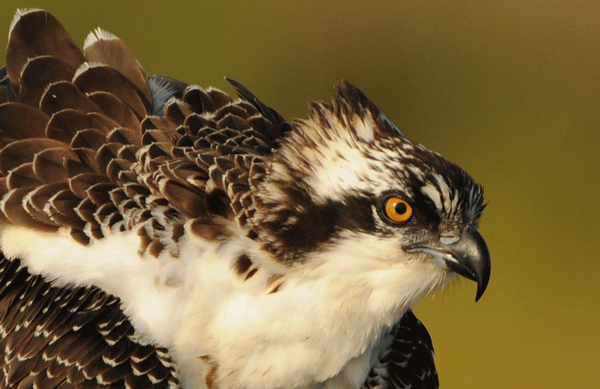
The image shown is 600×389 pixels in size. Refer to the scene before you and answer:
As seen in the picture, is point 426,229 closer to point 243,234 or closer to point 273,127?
point 243,234

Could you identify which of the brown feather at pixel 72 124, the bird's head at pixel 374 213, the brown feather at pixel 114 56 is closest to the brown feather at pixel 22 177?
the brown feather at pixel 72 124

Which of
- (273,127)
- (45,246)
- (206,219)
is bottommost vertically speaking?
(45,246)

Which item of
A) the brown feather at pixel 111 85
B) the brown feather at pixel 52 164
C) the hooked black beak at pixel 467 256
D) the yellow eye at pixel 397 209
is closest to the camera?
the yellow eye at pixel 397 209

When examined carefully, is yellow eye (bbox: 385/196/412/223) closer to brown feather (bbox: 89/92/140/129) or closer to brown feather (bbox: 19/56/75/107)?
brown feather (bbox: 89/92/140/129)

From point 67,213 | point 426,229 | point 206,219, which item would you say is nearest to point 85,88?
point 67,213

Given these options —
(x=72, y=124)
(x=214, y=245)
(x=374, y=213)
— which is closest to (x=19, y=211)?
(x=72, y=124)

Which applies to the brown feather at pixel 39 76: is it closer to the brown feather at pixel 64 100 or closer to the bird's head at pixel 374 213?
the brown feather at pixel 64 100
